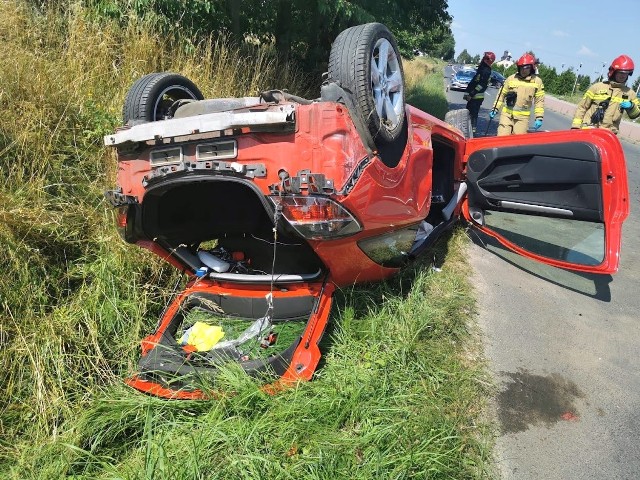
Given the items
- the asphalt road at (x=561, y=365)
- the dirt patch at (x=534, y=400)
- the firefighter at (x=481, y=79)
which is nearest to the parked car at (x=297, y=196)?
the asphalt road at (x=561, y=365)

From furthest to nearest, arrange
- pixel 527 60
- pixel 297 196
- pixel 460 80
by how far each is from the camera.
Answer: pixel 460 80, pixel 527 60, pixel 297 196

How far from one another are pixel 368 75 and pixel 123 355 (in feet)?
7.53

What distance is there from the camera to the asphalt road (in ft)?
7.47

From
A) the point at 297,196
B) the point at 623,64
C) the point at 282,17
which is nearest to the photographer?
the point at 297,196

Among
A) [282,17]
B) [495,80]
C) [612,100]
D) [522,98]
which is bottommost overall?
[522,98]

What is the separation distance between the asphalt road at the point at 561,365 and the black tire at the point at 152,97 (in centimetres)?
273

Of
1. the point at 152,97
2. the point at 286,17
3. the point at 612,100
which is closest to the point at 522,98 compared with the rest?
the point at 612,100

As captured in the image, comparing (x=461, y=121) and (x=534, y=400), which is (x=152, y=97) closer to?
(x=534, y=400)

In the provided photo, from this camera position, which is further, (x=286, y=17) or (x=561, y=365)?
(x=286, y=17)

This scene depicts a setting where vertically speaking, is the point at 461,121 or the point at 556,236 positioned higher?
the point at 461,121

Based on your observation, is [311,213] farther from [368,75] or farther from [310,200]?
[368,75]

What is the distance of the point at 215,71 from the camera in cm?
558

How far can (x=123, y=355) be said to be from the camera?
9.52ft

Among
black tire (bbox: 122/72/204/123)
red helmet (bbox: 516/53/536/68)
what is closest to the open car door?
black tire (bbox: 122/72/204/123)
